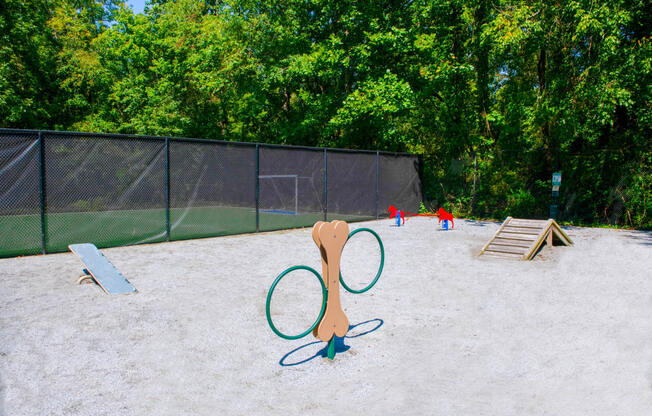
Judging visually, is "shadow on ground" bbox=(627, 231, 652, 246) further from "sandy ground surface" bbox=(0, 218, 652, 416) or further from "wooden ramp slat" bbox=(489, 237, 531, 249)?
"sandy ground surface" bbox=(0, 218, 652, 416)

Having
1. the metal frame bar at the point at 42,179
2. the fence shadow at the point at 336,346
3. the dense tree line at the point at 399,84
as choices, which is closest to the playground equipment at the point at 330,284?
the fence shadow at the point at 336,346

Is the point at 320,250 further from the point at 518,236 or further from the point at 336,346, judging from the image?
the point at 518,236

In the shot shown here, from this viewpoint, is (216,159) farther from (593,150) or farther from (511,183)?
(593,150)

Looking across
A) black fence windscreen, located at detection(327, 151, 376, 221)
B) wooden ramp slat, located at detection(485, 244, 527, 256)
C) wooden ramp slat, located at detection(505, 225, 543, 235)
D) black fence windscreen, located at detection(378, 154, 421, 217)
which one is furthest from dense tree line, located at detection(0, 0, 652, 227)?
wooden ramp slat, located at detection(485, 244, 527, 256)

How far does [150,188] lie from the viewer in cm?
930

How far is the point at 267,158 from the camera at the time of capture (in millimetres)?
11578

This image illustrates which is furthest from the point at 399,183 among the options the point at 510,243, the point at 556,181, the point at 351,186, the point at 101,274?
the point at 101,274

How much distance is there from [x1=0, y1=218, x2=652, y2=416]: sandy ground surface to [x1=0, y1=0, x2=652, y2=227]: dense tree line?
735 centimetres

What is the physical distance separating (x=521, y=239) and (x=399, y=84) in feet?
28.8

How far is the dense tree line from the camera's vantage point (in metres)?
12.2

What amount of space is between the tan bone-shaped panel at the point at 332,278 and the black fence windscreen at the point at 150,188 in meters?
6.54

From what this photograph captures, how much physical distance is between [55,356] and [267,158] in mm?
8299

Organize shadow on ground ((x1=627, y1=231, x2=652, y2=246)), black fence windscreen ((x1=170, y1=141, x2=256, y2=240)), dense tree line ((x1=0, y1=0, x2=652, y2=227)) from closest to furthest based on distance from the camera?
1. black fence windscreen ((x1=170, y1=141, x2=256, y2=240))
2. shadow on ground ((x1=627, y1=231, x2=652, y2=246))
3. dense tree line ((x1=0, y1=0, x2=652, y2=227))

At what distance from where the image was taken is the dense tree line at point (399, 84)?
12188 mm
